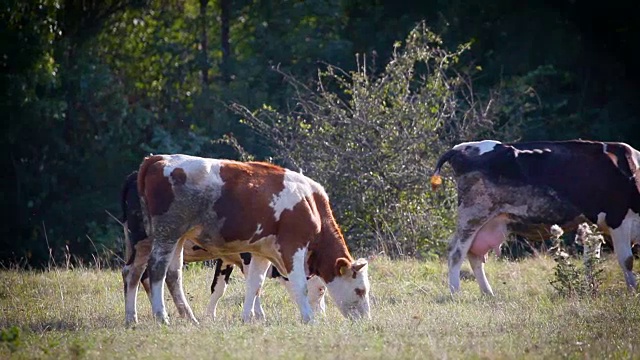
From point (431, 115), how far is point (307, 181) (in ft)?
28.1

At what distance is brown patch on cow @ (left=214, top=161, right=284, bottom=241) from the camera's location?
11.8m

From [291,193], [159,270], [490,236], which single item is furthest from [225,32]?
[159,270]

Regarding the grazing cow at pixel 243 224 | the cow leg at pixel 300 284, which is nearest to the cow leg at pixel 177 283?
the grazing cow at pixel 243 224

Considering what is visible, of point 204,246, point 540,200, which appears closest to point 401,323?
point 204,246

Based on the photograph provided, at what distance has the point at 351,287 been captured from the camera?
12.4m

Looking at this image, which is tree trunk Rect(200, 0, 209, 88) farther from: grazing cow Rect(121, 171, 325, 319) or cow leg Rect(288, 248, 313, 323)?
cow leg Rect(288, 248, 313, 323)

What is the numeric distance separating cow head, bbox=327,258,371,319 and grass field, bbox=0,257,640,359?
220 millimetres

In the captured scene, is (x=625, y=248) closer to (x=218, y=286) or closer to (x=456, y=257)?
(x=456, y=257)

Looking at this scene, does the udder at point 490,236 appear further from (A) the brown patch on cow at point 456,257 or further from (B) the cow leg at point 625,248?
(B) the cow leg at point 625,248

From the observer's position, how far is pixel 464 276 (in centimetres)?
1614

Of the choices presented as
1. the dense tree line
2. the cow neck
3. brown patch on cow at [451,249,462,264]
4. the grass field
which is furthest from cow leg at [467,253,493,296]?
the dense tree line

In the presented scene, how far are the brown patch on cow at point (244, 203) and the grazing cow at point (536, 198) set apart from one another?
3440 mm

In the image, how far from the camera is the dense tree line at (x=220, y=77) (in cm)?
2641

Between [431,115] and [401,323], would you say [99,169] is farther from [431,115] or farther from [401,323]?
[401,323]
